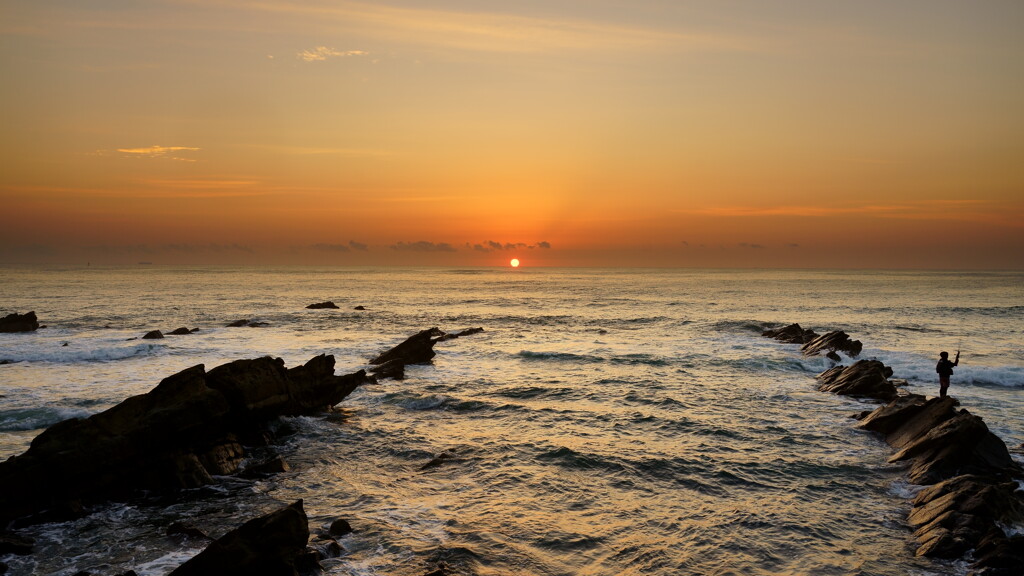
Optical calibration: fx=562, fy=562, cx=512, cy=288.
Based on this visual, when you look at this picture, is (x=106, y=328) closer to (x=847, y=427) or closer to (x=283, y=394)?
(x=283, y=394)

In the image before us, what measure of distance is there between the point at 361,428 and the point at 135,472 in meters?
8.92

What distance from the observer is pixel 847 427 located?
947 inches

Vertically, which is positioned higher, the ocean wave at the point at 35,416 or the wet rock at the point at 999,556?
the wet rock at the point at 999,556

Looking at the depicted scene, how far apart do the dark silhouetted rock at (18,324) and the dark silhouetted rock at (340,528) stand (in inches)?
2327

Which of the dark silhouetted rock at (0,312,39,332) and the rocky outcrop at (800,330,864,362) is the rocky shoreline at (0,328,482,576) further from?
the dark silhouetted rock at (0,312,39,332)

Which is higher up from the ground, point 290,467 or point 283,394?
point 283,394

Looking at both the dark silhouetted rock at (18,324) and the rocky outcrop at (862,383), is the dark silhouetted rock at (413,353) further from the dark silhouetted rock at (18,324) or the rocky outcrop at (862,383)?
the dark silhouetted rock at (18,324)

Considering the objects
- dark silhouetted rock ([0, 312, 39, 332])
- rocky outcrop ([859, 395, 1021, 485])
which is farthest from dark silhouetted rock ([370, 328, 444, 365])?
dark silhouetted rock ([0, 312, 39, 332])

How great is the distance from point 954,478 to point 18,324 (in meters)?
72.3

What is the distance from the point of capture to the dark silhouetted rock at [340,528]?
14.1m

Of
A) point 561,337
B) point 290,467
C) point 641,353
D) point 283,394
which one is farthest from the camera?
point 561,337

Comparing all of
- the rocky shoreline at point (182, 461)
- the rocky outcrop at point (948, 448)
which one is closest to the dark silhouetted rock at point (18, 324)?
the rocky shoreline at point (182, 461)

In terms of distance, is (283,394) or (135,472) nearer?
(135,472)

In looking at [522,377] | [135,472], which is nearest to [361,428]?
[135,472]
